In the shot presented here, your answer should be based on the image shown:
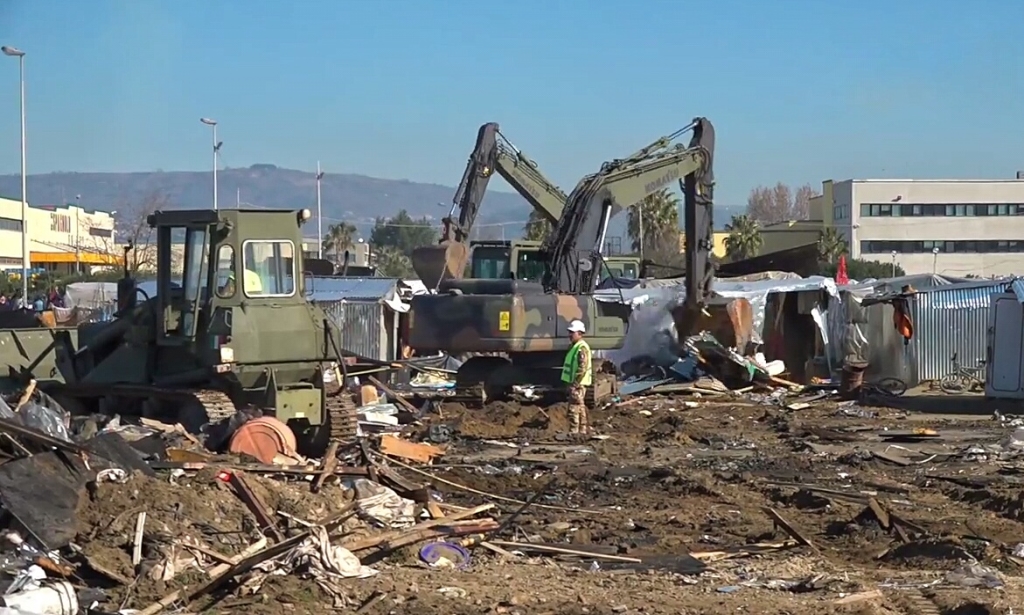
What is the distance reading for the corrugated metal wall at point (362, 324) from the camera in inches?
1152

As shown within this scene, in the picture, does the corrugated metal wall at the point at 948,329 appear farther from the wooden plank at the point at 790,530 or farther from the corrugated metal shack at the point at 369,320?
the wooden plank at the point at 790,530

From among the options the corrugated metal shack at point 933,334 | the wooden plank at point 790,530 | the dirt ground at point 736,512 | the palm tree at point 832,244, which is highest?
the palm tree at point 832,244

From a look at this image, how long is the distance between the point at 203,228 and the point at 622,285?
1594 cm

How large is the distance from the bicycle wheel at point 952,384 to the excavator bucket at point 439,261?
9.65 meters

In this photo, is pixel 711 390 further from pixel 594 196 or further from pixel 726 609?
pixel 726 609

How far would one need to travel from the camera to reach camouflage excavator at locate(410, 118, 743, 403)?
70.9 ft

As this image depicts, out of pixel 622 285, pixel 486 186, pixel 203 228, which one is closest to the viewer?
pixel 203 228

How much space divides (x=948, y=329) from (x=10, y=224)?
6107cm

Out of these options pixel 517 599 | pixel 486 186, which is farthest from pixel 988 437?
pixel 517 599

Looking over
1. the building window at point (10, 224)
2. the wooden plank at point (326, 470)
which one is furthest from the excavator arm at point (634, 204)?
the building window at point (10, 224)

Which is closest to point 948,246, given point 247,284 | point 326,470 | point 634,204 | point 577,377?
point 634,204

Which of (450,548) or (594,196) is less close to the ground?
(594,196)

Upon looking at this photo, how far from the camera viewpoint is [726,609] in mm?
8797

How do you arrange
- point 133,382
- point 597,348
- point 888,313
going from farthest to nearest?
point 888,313 → point 597,348 → point 133,382
